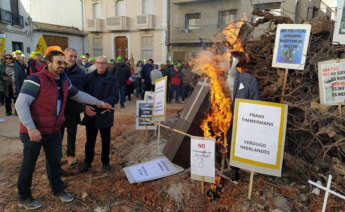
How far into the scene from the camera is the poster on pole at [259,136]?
9.95 ft

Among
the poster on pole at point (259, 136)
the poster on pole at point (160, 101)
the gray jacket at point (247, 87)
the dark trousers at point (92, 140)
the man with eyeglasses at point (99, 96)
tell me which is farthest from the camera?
the poster on pole at point (160, 101)

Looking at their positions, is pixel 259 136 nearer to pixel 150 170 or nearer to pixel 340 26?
pixel 150 170

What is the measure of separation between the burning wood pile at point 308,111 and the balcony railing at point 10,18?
21107mm

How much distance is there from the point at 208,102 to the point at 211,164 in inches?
54.8

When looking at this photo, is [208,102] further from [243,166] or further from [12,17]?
[12,17]

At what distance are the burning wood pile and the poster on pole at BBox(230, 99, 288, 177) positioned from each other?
101 centimetres

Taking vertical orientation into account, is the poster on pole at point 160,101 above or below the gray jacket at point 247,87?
below

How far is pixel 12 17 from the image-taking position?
65.2 ft

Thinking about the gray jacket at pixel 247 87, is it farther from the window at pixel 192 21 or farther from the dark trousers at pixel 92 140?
the window at pixel 192 21

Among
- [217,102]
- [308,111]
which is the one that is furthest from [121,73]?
[308,111]

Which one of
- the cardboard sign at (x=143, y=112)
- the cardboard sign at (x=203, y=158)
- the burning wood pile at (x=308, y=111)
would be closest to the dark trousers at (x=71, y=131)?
the cardboard sign at (x=143, y=112)

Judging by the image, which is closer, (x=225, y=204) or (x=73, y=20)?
(x=225, y=204)

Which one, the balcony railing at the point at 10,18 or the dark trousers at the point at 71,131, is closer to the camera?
the dark trousers at the point at 71,131

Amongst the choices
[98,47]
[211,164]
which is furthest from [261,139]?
[98,47]
